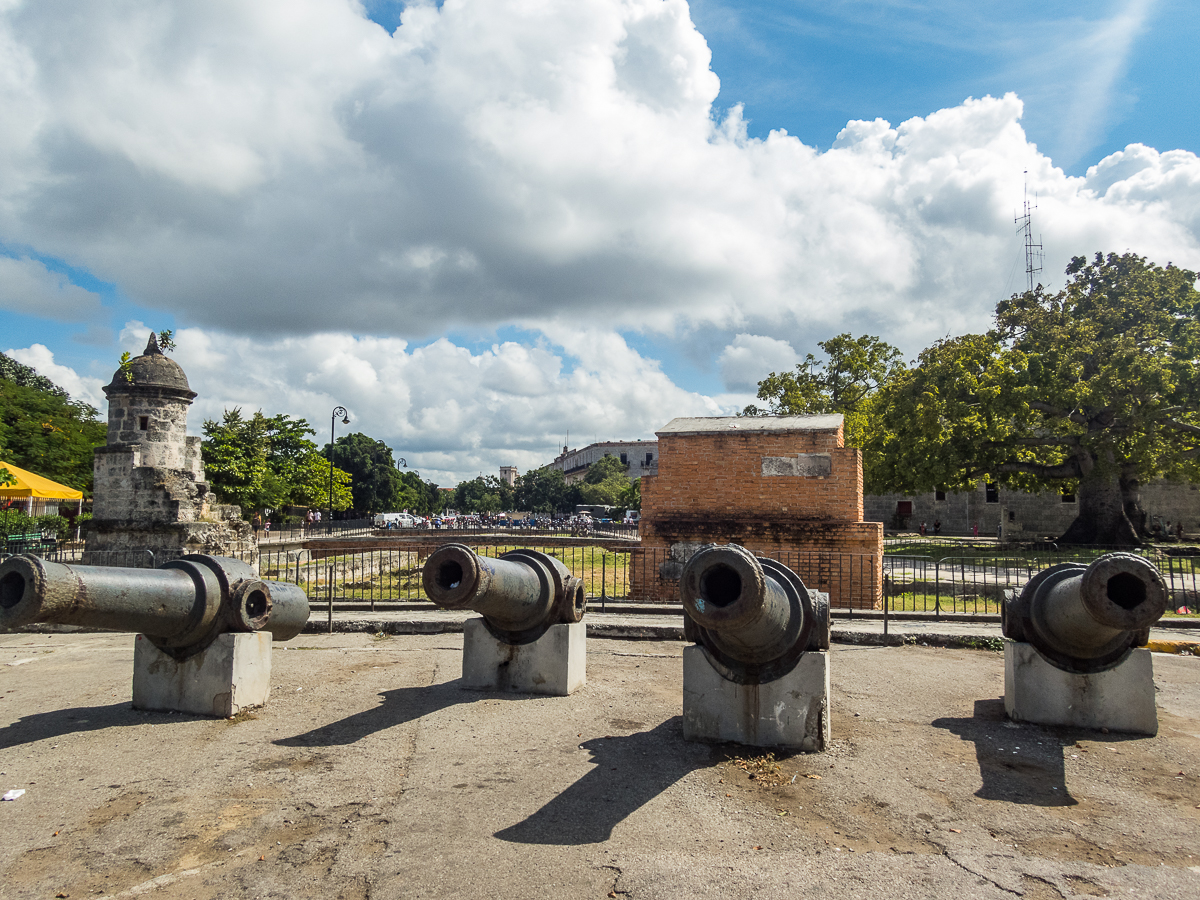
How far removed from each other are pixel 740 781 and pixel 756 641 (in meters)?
0.80

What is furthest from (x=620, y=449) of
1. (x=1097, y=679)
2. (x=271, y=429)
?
(x=1097, y=679)

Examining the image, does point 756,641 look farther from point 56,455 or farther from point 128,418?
point 56,455

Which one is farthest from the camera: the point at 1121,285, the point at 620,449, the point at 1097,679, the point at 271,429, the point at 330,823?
the point at 620,449

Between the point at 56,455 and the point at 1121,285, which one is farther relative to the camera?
the point at 56,455

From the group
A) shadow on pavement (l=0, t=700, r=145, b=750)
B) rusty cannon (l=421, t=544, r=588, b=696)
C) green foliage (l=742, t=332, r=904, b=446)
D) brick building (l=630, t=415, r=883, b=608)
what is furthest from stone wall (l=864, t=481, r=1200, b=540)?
shadow on pavement (l=0, t=700, r=145, b=750)

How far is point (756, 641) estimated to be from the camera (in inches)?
179

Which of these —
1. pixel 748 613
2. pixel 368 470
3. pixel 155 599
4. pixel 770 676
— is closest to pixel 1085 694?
pixel 770 676

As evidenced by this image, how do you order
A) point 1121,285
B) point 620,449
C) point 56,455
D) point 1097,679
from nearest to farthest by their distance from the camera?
1. point 1097,679
2. point 1121,285
3. point 56,455
4. point 620,449

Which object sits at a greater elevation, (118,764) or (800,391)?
(800,391)

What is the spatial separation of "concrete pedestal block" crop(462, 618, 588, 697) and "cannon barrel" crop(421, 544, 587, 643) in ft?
0.28

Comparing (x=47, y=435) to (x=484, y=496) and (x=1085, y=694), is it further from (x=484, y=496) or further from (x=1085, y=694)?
(x=484, y=496)

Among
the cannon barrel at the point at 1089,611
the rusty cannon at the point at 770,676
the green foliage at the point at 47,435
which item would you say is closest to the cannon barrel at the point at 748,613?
the rusty cannon at the point at 770,676

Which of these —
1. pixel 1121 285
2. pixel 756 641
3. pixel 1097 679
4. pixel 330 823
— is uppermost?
pixel 1121 285

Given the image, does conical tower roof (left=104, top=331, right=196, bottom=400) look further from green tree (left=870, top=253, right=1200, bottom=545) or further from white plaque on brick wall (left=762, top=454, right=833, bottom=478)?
green tree (left=870, top=253, right=1200, bottom=545)
